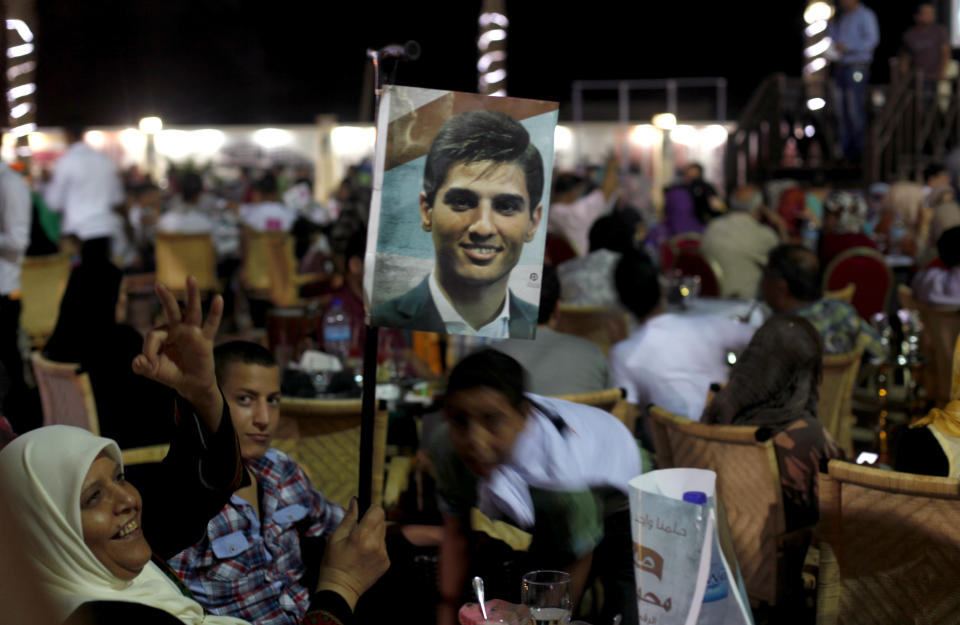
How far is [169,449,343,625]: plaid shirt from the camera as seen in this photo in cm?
Result: 207

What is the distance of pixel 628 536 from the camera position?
2.63 meters

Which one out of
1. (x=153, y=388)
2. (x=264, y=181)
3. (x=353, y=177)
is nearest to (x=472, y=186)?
(x=153, y=388)

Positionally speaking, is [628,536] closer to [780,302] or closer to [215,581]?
[215,581]

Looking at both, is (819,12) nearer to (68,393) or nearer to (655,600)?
(68,393)

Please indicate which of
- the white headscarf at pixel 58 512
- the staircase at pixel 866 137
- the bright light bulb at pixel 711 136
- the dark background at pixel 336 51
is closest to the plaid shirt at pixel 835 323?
the white headscarf at pixel 58 512

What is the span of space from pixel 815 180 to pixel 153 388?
9.53 meters

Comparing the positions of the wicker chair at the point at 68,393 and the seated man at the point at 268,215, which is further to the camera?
the seated man at the point at 268,215

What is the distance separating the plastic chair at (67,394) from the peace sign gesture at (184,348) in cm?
183

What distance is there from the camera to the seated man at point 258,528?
208 centimetres

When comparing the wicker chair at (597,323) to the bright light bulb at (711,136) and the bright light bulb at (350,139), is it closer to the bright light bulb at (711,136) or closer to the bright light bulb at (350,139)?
the bright light bulb at (711,136)

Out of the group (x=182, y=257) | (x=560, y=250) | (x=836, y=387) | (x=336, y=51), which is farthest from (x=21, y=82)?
(x=336, y=51)

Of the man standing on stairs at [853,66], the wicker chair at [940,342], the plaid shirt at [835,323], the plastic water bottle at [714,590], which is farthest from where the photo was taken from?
the man standing on stairs at [853,66]

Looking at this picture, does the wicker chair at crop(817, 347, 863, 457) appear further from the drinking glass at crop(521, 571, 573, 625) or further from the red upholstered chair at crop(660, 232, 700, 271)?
the red upholstered chair at crop(660, 232, 700, 271)

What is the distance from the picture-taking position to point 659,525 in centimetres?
158
